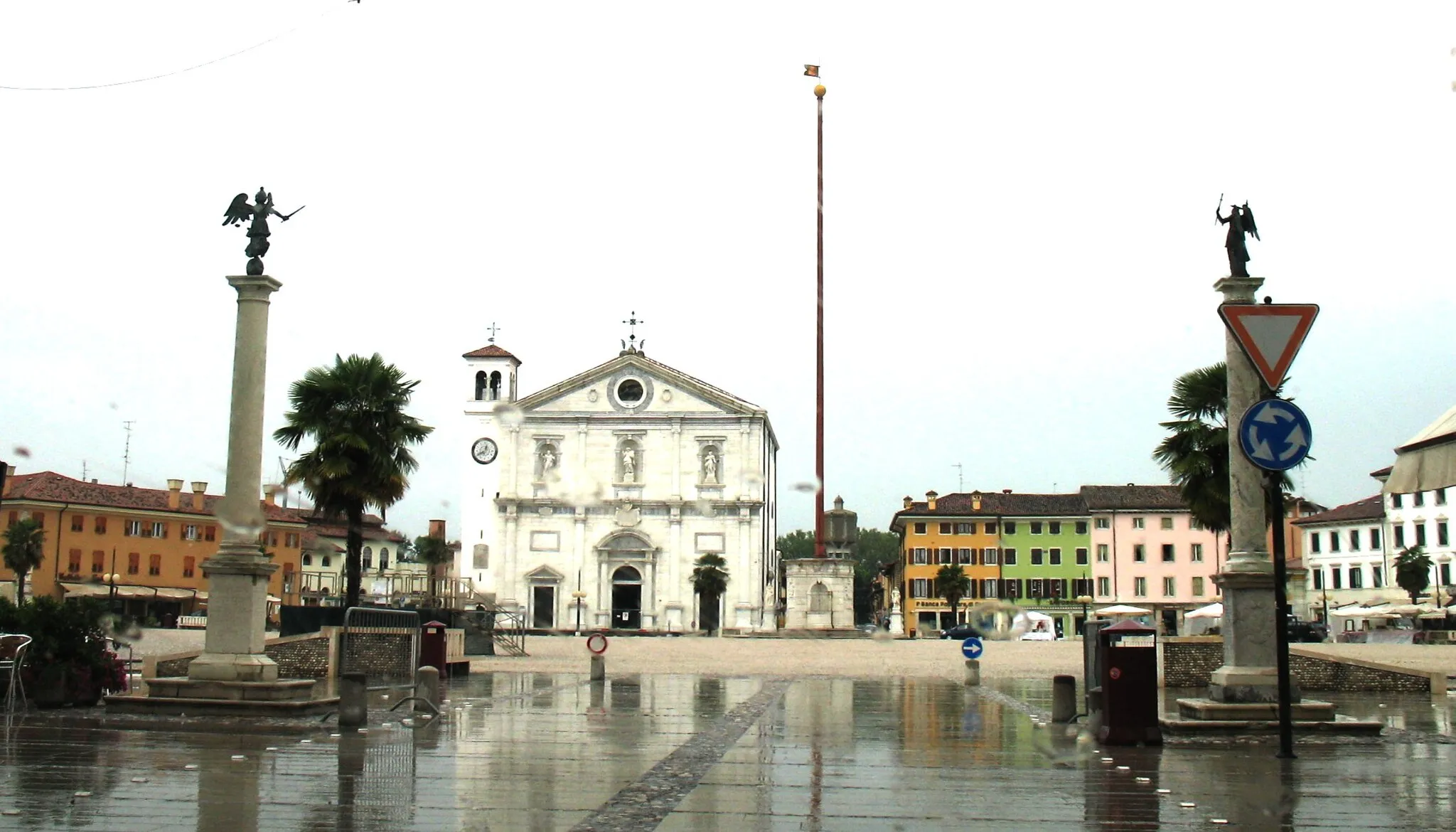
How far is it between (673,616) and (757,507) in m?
7.90

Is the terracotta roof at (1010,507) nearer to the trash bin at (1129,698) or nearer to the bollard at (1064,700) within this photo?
the bollard at (1064,700)

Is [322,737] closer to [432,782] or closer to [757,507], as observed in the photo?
[432,782]

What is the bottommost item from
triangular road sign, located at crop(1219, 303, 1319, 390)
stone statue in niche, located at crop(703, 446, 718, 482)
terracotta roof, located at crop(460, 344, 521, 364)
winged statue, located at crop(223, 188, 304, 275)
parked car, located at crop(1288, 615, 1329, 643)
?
parked car, located at crop(1288, 615, 1329, 643)

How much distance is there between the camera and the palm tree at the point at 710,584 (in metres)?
75.0

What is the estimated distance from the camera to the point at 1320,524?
81.6m

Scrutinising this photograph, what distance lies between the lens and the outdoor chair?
13.6 m

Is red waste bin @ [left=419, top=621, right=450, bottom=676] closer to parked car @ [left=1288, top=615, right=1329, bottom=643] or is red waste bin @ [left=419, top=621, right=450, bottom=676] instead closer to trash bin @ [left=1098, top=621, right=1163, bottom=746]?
trash bin @ [left=1098, top=621, right=1163, bottom=746]

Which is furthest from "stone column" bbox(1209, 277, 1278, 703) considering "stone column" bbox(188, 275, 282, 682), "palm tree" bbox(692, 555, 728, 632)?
"palm tree" bbox(692, 555, 728, 632)

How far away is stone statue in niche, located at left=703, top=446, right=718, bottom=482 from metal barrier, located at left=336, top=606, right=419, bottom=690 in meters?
54.3

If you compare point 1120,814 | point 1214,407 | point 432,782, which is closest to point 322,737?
point 432,782

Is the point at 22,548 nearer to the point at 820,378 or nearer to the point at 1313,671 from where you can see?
the point at 820,378

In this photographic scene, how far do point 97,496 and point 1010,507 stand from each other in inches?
2147

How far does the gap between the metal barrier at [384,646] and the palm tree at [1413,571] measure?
55.6m

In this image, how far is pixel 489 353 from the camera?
8131cm
